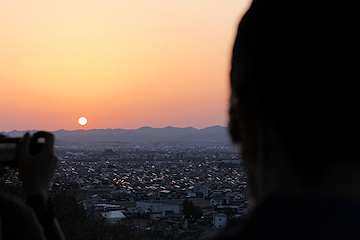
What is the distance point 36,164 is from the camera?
4.67 feet

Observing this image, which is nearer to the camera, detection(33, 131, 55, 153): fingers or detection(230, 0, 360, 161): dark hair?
detection(230, 0, 360, 161): dark hair

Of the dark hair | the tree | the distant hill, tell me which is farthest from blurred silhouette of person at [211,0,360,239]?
the distant hill

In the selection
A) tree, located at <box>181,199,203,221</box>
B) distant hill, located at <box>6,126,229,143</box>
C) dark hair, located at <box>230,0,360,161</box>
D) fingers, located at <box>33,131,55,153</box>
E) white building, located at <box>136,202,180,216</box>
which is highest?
dark hair, located at <box>230,0,360,161</box>

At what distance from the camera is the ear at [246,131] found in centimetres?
84

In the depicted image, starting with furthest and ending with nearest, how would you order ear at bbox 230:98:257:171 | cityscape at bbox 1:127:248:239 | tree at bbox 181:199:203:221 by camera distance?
tree at bbox 181:199:203:221
cityscape at bbox 1:127:248:239
ear at bbox 230:98:257:171

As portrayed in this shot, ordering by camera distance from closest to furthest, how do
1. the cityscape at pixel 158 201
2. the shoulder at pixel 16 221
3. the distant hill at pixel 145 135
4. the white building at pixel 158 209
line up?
the shoulder at pixel 16 221 → the cityscape at pixel 158 201 → the white building at pixel 158 209 → the distant hill at pixel 145 135

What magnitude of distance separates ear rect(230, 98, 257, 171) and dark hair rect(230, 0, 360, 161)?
0.07m

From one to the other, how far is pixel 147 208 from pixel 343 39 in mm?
18233

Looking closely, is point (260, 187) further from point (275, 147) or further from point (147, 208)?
point (147, 208)

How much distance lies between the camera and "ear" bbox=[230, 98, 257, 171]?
836 mm

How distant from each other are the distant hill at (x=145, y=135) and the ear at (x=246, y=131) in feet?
356

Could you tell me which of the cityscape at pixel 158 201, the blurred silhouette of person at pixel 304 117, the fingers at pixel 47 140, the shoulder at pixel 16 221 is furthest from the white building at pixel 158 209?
the blurred silhouette of person at pixel 304 117

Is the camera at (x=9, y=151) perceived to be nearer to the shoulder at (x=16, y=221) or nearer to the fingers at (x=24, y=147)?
the fingers at (x=24, y=147)

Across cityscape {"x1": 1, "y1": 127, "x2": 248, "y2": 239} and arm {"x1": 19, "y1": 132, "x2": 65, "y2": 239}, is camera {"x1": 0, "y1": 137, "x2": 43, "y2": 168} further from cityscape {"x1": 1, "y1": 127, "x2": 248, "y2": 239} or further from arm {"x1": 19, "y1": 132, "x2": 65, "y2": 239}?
cityscape {"x1": 1, "y1": 127, "x2": 248, "y2": 239}
